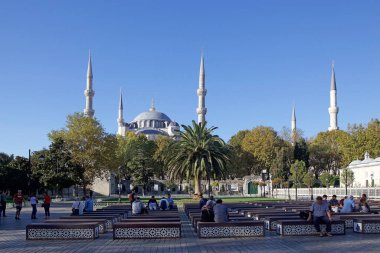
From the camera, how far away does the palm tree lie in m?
38.5

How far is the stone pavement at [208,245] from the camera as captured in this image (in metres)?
12.1

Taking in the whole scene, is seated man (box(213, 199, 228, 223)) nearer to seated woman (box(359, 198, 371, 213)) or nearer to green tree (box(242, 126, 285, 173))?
seated woman (box(359, 198, 371, 213))

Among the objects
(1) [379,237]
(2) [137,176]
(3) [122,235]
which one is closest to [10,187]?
(2) [137,176]

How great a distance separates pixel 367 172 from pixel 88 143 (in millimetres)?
32195

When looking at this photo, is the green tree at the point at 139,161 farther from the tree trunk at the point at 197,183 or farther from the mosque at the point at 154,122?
the tree trunk at the point at 197,183

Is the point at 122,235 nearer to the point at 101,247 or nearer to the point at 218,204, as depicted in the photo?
the point at 101,247

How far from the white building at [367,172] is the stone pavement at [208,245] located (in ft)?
143

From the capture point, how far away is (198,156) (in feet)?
127

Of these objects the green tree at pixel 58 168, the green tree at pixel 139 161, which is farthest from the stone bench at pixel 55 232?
the green tree at pixel 139 161

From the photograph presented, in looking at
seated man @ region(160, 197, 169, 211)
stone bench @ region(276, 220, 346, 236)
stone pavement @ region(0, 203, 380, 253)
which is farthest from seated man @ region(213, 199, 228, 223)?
seated man @ region(160, 197, 169, 211)

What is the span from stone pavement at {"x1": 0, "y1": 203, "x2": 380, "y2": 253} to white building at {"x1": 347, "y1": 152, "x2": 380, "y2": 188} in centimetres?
4370

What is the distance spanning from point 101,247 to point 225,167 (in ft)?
89.1

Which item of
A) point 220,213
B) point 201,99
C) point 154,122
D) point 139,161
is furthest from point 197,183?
point 154,122

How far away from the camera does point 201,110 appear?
308ft
